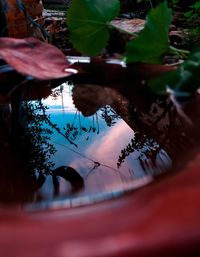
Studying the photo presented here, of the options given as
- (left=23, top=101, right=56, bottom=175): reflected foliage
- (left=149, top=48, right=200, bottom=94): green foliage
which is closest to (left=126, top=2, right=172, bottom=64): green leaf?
(left=149, top=48, right=200, bottom=94): green foliage

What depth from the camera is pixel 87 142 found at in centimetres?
46

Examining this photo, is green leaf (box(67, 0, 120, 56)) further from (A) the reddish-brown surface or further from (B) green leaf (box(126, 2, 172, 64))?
(A) the reddish-brown surface

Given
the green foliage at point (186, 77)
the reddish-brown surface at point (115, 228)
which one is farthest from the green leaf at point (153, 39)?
the reddish-brown surface at point (115, 228)

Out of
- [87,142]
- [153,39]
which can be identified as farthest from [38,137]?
[153,39]

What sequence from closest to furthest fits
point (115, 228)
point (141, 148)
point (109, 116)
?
1. point (115, 228)
2. point (141, 148)
3. point (109, 116)

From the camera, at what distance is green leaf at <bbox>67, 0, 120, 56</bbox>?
A: 61 centimetres

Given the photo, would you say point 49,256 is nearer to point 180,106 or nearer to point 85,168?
point 85,168

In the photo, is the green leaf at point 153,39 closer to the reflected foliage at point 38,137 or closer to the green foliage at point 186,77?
the green foliage at point 186,77

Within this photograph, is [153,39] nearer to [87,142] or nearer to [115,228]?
[87,142]

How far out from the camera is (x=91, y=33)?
62 cm

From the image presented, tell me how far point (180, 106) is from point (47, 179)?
0.20 m

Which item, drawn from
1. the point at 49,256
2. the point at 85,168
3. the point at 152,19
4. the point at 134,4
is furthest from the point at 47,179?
the point at 134,4

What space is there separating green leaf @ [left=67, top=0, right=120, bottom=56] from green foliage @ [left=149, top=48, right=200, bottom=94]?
19 cm

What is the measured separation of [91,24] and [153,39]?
0.53 ft
